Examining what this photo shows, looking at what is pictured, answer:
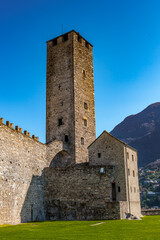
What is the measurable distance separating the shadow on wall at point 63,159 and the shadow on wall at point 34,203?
441 cm

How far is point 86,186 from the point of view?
78.5 feet

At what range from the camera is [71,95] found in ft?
112

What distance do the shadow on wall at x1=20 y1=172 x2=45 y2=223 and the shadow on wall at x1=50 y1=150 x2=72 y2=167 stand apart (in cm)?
441

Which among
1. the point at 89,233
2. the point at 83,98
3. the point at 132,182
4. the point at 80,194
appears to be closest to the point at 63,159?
the point at 80,194

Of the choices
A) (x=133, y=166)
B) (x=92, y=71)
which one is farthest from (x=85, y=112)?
(x=133, y=166)

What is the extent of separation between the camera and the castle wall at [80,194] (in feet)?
74.4

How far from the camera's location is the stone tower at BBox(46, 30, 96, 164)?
33.4 meters

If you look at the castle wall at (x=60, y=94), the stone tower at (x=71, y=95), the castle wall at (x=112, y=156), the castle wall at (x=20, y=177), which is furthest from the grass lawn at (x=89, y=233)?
the castle wall at (x=60, y=94)

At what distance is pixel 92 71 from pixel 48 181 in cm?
1924

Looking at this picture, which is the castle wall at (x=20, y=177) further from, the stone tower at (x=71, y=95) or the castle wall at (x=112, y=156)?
the stone tower at (x=71, y=95)

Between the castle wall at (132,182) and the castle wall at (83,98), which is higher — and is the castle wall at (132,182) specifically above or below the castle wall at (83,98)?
below

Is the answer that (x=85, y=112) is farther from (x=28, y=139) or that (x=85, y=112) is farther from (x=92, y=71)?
(x=28, y=139)

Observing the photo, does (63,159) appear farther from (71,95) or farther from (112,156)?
(71,95)

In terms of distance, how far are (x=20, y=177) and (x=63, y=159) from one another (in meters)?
9.23
